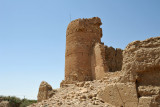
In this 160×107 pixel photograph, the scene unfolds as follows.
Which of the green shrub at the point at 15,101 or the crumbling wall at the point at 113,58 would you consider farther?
the green shrub at the point at 15,101

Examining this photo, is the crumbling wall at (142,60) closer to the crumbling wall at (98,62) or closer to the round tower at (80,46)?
the crumbling wall at (98,62)

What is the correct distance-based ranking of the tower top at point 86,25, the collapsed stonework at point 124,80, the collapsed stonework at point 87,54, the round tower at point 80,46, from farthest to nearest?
the tower top at point 86,25 < the round tower at point 80,46 < the collapsed stonework at point 87,54 < the collapsed stonework at point 124,80

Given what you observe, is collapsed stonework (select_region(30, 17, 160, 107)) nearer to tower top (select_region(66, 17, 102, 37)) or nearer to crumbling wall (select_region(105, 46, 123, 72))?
crumbling wall (select_region(105, 46, 123, 72))

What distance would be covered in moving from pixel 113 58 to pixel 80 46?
253 cm

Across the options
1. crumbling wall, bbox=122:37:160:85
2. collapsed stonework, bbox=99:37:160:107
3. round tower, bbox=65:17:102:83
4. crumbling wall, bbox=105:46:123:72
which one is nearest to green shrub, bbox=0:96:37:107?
round tower, bbox=65:17:102:83

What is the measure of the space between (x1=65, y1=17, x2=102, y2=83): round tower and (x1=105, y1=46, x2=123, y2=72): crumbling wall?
1.36m

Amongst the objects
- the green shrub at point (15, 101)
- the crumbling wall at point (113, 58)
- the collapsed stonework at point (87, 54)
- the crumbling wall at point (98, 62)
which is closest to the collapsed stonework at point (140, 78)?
the crumbling wall at point (98, 62)

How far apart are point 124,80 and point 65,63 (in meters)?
7.53

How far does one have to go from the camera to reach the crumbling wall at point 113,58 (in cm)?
1213

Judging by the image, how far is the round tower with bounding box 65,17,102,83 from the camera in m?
12.5

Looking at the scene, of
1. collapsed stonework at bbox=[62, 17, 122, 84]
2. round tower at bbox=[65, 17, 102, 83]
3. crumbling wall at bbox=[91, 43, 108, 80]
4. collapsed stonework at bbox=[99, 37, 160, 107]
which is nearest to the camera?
collapsed stonework at bbox=[99, 37, 160, 107]

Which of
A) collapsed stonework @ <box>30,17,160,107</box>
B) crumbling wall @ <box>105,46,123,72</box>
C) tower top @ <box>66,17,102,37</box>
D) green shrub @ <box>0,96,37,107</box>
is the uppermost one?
tower top @ <box>66,17,102,37</box>

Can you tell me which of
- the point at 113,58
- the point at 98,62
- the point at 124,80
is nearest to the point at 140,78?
the point at 124,80

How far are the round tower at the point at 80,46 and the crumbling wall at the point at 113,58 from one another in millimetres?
1358
